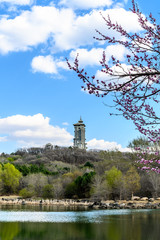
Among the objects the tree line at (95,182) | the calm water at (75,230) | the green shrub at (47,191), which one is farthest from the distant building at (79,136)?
the calm water at (75,230)

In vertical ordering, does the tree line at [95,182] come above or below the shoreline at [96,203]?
above

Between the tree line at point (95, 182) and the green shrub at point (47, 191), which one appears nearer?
the tree line at point (95, 182)

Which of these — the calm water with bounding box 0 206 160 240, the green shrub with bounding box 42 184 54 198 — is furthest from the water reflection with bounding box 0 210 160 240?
the green shrub with bounding box 42 184 54 198

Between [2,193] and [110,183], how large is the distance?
75.8ft

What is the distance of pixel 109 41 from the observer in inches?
295

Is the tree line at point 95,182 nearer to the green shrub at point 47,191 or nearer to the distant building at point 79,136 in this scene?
the green shrub at point 47,191

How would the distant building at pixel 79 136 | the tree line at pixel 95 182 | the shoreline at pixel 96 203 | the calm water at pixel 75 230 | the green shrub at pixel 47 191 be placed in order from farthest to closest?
the distant building at pixel 79 136 < the green shrub at pixel 47 191 < the tree line at pixel 95 182 < the shoreline at pixel 96 203 < the calm water at pixel 75 230

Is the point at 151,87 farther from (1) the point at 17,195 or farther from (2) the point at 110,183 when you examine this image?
(1) the point at 17,195

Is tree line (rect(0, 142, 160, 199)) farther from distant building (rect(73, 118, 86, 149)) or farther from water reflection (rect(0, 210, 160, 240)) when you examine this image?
distant building (rect(73, 118, 86, 149))

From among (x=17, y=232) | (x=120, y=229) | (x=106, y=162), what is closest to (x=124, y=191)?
(x=106, y=162)

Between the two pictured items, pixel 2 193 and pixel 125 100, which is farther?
pixel 2 193

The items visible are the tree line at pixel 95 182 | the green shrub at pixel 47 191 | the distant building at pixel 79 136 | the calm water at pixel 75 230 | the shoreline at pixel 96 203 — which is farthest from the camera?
the distant building at pixel 79 136

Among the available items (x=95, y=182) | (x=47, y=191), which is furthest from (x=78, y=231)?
(x=47, y=191)

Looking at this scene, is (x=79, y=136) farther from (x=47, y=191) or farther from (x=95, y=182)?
(x=95, y=182)
